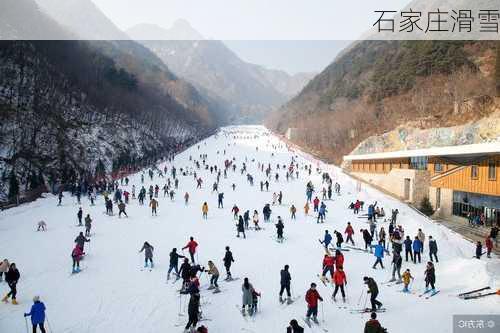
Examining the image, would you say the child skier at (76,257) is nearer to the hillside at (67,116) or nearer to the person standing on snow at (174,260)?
the person standing on snow at (174,260)

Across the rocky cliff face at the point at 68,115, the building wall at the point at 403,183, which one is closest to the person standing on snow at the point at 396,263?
the building wall at the point at 403,183

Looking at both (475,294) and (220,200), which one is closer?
(475,294)

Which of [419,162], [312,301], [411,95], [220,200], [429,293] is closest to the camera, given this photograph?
[312,301]

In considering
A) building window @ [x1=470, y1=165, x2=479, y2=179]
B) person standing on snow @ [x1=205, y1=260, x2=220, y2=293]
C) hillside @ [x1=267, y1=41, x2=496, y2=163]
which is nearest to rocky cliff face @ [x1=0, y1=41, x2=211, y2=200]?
person standing on snow @ [x1=205, y1=260, x2=220, y2=293]

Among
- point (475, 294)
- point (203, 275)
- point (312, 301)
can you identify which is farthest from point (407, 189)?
point (312, 301)

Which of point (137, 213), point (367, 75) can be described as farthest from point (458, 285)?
point (367, 75)

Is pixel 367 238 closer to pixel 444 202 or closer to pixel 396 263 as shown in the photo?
pixel 396 263

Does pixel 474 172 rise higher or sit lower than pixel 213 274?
higher
